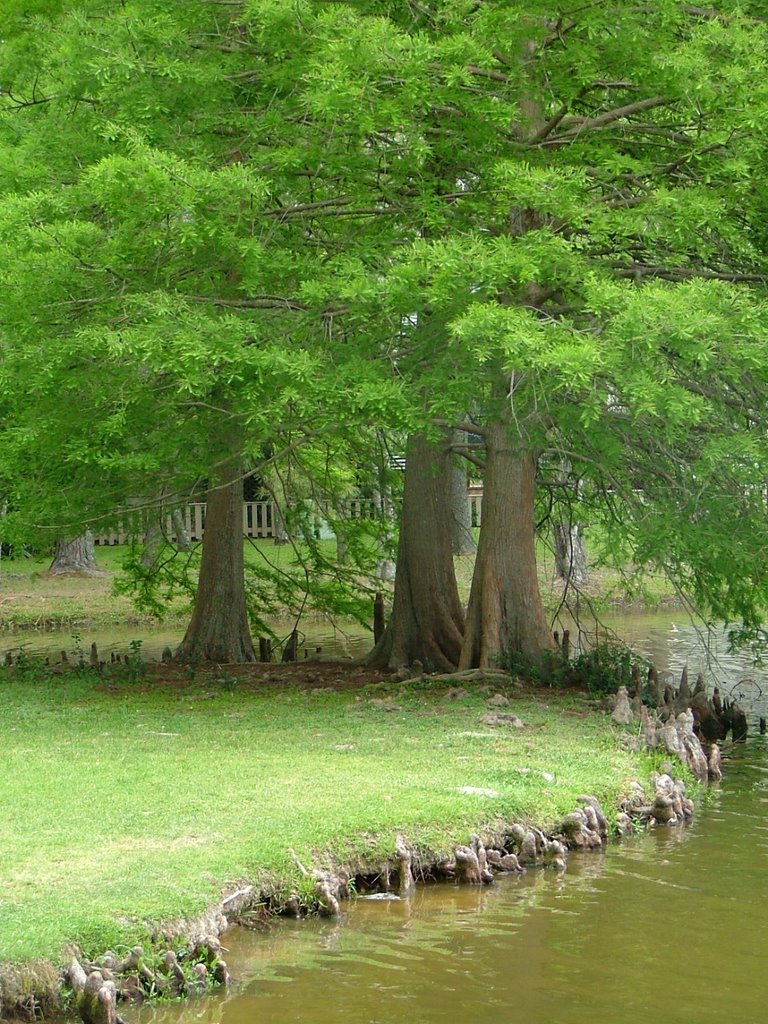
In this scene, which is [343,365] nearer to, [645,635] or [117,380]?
[117,380]

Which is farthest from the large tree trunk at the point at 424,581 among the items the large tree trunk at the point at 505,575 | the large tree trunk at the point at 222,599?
the large tree trunk at the point at 222,599

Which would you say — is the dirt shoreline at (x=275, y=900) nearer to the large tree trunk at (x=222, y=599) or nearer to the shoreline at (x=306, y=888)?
the shoreline at (x=306, y=888)

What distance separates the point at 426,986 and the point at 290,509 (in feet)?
41.8

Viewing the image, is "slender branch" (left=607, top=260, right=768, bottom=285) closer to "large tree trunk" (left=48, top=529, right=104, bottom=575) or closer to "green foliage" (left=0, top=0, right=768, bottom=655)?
"green foliage" (left=0, top=0, right=768, bottom=655)

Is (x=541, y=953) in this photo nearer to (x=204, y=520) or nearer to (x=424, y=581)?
(x=424, y=581)

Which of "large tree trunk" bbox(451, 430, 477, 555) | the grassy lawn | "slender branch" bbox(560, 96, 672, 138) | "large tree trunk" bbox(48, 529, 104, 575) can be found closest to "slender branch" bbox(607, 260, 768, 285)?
"slender branch" bbox(560, 96, 672, 138)

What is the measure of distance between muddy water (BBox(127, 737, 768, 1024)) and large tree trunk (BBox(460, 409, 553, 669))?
6.14 m

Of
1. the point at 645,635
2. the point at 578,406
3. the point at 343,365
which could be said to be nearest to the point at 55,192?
the point at 343,365

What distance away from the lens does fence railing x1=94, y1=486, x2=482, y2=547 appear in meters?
19.3

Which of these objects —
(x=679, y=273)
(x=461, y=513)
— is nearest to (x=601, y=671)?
(x=679, y=273)

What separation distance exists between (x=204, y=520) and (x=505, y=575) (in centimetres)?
573

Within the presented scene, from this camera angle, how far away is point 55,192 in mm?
13836

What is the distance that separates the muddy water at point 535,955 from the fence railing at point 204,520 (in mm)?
10148

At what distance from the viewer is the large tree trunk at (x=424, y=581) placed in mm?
17562
